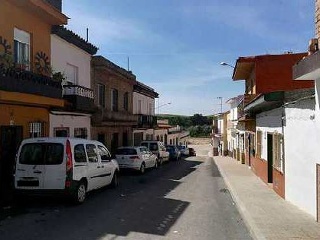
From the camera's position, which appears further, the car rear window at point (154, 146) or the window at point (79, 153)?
the car rear window at point (154, 146)

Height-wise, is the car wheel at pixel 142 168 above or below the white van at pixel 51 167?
below

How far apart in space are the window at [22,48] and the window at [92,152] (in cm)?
393

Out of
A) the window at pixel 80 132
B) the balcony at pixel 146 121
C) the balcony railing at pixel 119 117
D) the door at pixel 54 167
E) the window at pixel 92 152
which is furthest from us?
the balcony at pixel 146 121

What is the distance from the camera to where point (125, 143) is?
110 ft

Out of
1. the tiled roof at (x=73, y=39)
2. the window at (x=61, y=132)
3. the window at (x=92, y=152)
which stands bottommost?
the window at (x=92, y=152)

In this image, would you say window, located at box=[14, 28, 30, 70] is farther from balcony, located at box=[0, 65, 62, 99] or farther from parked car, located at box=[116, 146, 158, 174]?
parked car, located at box=[116, 146, 158, 174]

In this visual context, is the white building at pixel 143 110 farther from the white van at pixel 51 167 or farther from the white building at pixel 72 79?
the white van at pixel 51 167

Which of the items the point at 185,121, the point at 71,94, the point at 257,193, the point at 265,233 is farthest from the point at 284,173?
the point at 185,121

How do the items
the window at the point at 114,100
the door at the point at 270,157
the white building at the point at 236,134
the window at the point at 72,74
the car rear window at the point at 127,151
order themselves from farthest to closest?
1. the white building at the point at 236,134
2. the window at the point at 114,100
3. the car rear window at the point at 127,151
4. the window at the point at 72,74
5. the door at the point at 270,157

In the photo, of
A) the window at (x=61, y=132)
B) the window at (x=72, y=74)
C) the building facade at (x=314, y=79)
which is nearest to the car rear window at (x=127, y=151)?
the window at (x=61, y=132)

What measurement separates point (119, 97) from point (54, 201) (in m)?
18.7

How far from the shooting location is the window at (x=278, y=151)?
14.5 metres

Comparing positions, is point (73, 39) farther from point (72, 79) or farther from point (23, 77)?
point (23, 77)

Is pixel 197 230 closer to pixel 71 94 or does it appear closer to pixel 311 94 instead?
pixel 311 94
